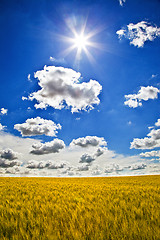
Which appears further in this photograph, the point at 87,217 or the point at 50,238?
the point at 87,217

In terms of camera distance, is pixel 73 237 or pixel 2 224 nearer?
pixel 73 237

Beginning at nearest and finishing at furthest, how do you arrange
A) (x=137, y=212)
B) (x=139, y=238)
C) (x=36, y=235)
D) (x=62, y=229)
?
(x=139, y=238) < (x=36, y=235) < (x=62, y=229) < (x=137, y=212)

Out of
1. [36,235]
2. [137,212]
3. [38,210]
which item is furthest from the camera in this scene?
[38,210]

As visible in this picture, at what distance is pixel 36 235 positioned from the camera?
8.15ft

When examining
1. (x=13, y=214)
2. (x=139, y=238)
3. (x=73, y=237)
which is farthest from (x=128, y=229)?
(x=13, y=214)

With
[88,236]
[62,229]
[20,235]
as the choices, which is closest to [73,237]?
[88,236]

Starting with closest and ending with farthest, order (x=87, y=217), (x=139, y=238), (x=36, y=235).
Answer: (x=139, y=238) < (x=36, y=235) < (x=87, y=217)

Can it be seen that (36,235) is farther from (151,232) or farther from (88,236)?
(151,232)

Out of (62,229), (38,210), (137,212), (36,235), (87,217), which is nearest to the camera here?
(36,235)

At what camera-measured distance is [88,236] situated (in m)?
2.50

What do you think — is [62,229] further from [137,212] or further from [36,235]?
[137,212]

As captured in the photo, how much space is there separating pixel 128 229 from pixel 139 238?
0.96 feet

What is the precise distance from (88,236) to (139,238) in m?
0.81

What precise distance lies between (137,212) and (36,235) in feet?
7.93
